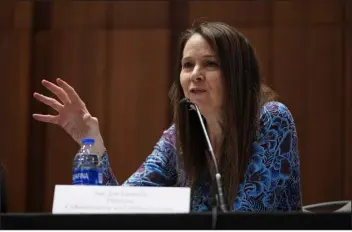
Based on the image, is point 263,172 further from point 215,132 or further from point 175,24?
point 175,24

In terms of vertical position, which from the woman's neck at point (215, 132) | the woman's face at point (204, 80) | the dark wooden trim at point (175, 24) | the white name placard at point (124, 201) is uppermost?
the dark wooden trim at point (175, 24)

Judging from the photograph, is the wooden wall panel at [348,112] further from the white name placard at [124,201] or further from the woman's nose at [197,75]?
the white name placard at [124,201]

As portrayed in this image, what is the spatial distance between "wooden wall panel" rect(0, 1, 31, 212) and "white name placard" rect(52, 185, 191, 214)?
2.57 m

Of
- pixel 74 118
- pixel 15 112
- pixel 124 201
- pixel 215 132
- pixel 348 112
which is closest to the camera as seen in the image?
pixel 124 201

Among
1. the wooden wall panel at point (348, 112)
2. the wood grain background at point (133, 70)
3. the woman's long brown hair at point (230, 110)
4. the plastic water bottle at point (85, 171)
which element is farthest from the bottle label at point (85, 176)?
the wooden wall panel at point (348, 112)

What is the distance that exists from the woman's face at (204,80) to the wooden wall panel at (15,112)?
6.43 ft

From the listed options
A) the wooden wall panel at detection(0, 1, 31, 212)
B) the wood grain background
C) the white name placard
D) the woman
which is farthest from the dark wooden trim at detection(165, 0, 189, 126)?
the white name placard

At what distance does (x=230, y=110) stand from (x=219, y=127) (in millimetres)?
90

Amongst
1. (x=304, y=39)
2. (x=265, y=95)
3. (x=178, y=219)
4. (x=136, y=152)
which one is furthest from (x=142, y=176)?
(x=304, y=39)

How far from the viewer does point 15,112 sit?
12.1ft

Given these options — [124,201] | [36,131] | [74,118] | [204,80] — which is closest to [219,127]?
[204,80]

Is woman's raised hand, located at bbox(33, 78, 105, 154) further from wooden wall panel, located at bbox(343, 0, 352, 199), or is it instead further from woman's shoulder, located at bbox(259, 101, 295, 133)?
wooden wall panel, located at bbox(343, 0, 352, 199)

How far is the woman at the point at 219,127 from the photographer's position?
5.89ft

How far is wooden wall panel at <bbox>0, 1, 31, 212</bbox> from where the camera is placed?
368cm
